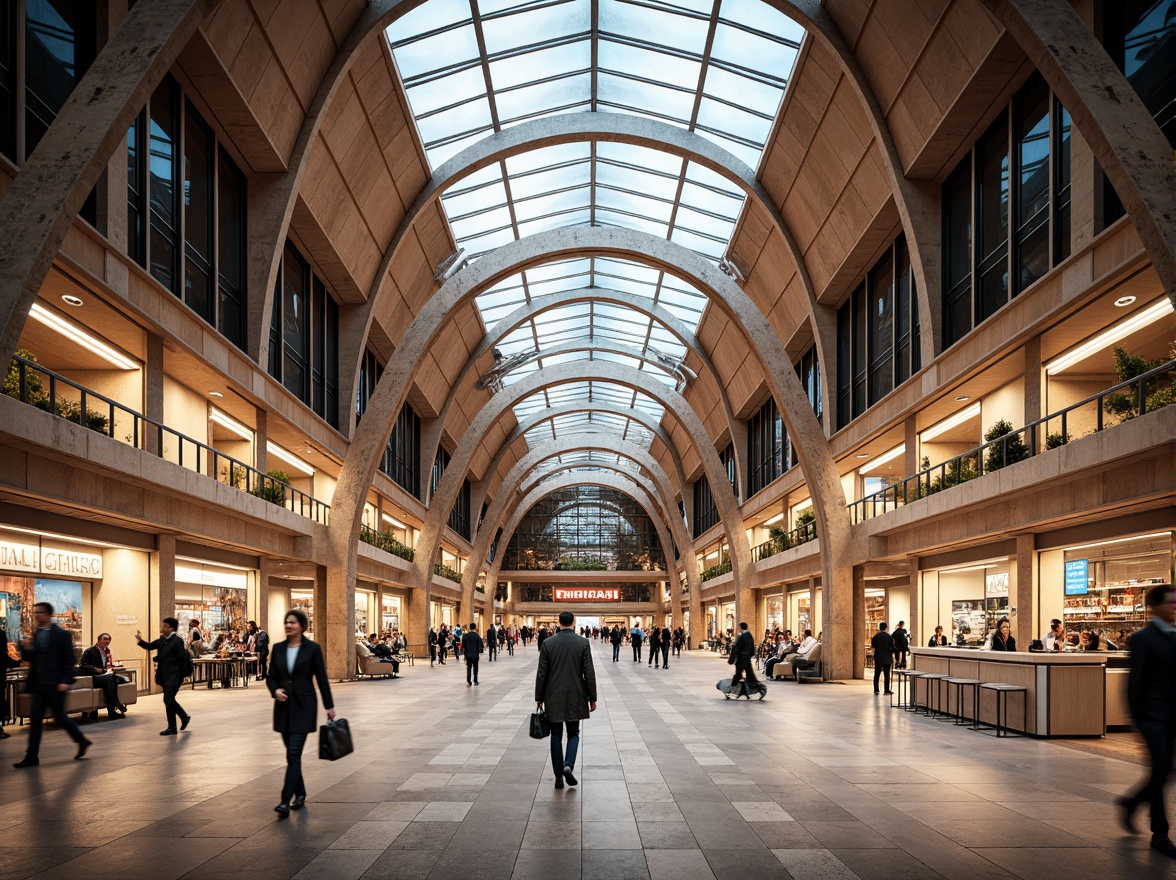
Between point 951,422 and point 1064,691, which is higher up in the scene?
point 951,422

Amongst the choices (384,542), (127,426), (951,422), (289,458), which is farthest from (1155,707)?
(384,542)

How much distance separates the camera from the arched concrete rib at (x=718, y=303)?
1131 inches

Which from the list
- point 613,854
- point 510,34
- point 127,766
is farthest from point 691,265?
point 613,854

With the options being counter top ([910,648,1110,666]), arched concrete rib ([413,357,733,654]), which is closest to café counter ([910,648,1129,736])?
counter top ([910,648,1110,666])

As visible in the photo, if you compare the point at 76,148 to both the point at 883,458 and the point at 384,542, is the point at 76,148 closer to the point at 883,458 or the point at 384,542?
the point at 883,458

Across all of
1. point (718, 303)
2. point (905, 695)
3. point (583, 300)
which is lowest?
point (905, 695)

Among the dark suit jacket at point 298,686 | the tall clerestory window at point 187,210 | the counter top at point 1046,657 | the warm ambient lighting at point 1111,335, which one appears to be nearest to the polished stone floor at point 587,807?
the dark suit jacket at point 298,686

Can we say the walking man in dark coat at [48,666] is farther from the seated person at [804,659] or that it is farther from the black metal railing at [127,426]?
the seated person at [804,659]

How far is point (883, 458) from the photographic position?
99.4ft

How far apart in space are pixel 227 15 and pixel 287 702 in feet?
44.1

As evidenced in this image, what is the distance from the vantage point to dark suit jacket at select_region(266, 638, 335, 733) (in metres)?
8.14

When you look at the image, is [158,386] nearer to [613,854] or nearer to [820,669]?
[613,854]

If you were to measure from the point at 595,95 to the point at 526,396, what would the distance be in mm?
20174

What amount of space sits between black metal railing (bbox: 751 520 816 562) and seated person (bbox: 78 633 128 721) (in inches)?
832
